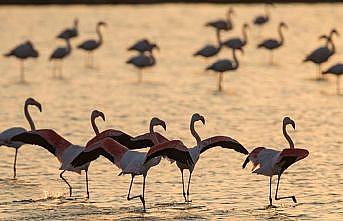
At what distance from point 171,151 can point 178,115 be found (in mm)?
8406

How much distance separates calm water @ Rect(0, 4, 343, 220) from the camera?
1344cm

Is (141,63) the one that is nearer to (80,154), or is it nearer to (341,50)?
(341,50)

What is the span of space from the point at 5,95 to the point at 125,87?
272cm

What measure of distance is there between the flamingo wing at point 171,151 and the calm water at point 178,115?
64cm

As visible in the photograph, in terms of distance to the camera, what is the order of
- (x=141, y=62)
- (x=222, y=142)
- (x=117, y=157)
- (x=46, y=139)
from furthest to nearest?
(x=141, y=62) < (x=46, y=139) < (x=222, y=142) < (x=117, y=157)

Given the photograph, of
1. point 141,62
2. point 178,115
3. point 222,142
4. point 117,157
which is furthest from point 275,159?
point 141,62

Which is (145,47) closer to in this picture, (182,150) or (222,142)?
(222,142)

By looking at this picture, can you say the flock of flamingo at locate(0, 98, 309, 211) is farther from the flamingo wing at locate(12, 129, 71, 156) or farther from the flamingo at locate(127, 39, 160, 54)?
the flamingo at locate(127, 39, 160, 54)

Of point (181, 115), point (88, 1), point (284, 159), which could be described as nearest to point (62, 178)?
point (284, 159)

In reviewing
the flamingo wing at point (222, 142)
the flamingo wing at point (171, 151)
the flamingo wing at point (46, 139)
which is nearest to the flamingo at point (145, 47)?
the flamingo wing at point (46, 139)

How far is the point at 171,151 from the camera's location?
41.4 ft

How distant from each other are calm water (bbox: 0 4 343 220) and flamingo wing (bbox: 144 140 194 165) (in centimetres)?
64

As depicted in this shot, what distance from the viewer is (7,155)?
16.8 m

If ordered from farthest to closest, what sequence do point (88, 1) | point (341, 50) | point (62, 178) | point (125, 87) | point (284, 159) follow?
1. point (88, 1)
2. point (341, 50)
3. point (125, 87)
4. point (62, 178)
5. point (284, 159)
